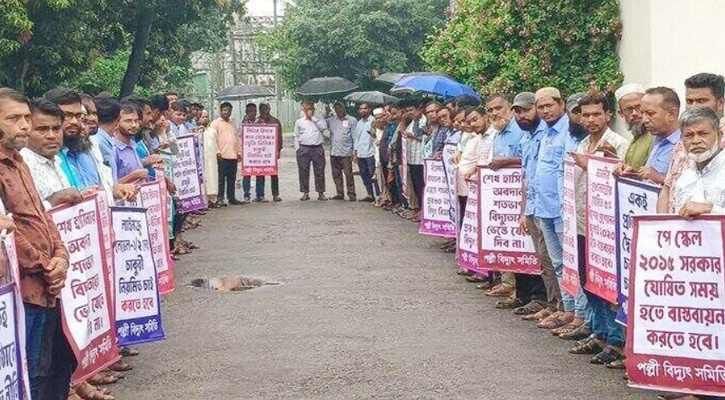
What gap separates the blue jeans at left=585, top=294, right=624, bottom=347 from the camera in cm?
907

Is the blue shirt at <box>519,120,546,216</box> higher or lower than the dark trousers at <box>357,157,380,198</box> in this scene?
higher

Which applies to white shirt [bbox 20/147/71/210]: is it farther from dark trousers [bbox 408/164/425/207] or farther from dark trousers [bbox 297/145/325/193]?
dark trousers [bbox 297/145/325/193]

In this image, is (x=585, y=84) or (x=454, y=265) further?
(x=585, y=84)

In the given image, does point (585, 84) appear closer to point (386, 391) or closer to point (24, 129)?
point (386, 391)

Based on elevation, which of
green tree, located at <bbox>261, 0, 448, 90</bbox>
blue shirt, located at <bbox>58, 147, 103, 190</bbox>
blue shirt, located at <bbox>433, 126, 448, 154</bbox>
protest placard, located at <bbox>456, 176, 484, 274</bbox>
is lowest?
protest placard, located at <bbox>456, 176, 484, 274</bbox>

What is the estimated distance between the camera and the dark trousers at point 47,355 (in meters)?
6.59

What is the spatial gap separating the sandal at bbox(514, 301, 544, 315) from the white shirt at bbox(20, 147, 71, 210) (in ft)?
16.3

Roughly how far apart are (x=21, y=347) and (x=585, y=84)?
1425 cm

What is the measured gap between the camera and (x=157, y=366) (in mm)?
9211

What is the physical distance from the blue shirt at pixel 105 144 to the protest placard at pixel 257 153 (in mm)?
15095

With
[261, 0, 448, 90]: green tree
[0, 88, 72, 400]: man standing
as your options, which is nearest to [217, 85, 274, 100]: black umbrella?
[261, 0, 448, 90]: green tree

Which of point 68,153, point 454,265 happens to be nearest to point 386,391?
point 68,153

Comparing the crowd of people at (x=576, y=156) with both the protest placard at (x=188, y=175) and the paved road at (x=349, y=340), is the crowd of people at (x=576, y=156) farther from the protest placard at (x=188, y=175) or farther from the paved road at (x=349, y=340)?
the protest placard at (x=188, y=175)

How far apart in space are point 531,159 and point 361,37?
31.8 m
